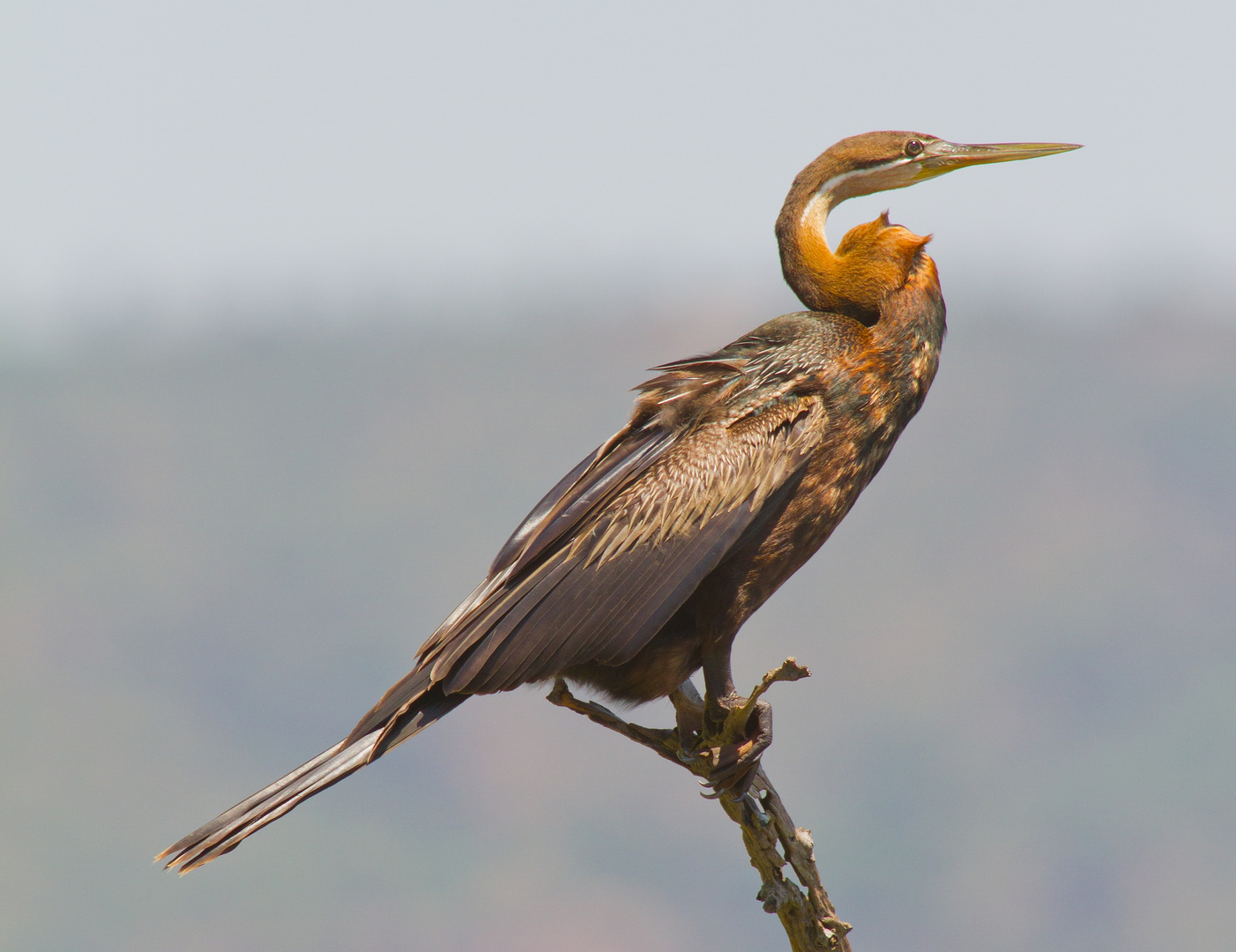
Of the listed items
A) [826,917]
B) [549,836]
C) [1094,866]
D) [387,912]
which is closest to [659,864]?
[549,836]

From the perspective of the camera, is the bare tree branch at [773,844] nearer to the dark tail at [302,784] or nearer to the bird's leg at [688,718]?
the bird's leg at [688,718]

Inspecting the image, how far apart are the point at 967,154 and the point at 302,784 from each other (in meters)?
4.67

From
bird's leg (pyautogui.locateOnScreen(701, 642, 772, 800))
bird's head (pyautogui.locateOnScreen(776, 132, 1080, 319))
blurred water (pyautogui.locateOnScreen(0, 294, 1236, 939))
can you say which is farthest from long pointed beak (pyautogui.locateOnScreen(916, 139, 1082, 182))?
blurred water (pyautogui.locateOnScreen(0, 294, 1236, 939))

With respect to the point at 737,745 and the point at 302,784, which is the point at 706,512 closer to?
the point at 737,745

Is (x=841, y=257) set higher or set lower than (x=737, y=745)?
higher

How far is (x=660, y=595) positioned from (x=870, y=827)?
184206 mm

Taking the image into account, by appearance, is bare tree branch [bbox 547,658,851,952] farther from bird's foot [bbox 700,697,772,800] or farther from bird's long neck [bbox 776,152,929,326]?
bird's long neck [bbox 776,152,929,326]

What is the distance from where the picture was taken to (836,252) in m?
8.02

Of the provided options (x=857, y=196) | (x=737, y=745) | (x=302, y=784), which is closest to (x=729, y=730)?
(x=737, y=745)

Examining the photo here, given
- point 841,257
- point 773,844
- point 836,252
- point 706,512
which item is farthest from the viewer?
point 836,252

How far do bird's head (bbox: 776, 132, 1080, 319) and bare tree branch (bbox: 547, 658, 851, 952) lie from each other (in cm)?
205

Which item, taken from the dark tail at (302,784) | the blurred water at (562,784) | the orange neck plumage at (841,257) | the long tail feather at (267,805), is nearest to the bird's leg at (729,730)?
the dark tail at (302,784)

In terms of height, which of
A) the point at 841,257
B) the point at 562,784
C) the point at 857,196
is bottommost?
the point at 562,784

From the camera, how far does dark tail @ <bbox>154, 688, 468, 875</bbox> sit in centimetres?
680
